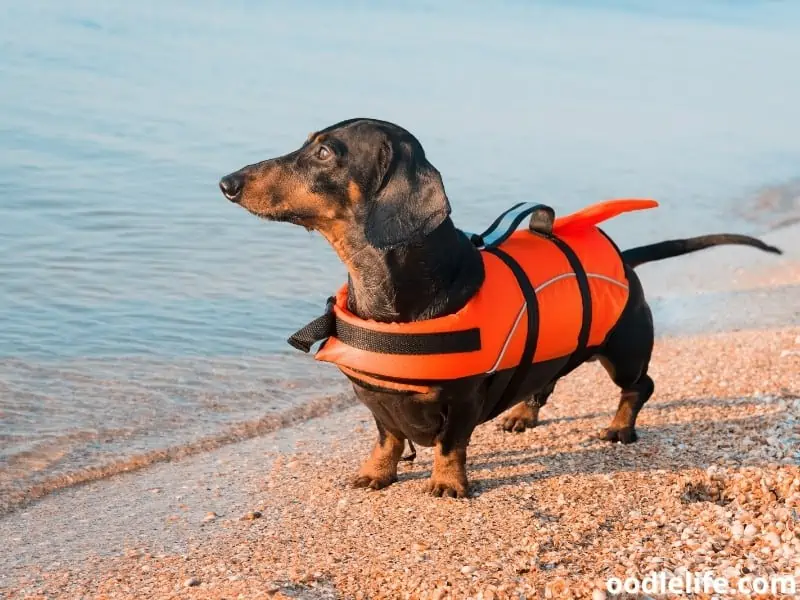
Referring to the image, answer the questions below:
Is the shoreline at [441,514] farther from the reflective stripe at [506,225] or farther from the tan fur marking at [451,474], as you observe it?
the reflective stripe at [506,225]

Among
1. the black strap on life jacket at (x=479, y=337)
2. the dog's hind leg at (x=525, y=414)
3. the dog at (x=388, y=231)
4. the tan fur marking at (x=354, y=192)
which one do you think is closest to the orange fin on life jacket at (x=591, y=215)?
the black strap on life jacket at (x=479, y=337)

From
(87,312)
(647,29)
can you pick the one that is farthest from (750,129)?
(647,29)

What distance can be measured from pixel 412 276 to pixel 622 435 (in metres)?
1.61

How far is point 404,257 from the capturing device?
3895 millimetres

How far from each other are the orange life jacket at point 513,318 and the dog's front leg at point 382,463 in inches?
19.4

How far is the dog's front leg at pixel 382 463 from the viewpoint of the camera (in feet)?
14.6

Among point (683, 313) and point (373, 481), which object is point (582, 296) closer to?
point (373, 481)

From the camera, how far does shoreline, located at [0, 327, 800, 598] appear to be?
3.57 m

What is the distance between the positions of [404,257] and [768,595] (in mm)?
1583

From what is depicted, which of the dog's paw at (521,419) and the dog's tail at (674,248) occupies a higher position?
the dog's tail at (674,248)

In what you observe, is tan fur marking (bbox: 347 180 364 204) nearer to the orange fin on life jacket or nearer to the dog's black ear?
the dog's black ear

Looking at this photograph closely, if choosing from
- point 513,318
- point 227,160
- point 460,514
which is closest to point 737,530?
point 460,514

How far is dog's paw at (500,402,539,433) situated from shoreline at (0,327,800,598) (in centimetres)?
6

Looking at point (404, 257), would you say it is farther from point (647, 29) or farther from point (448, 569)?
point (647, 29)
